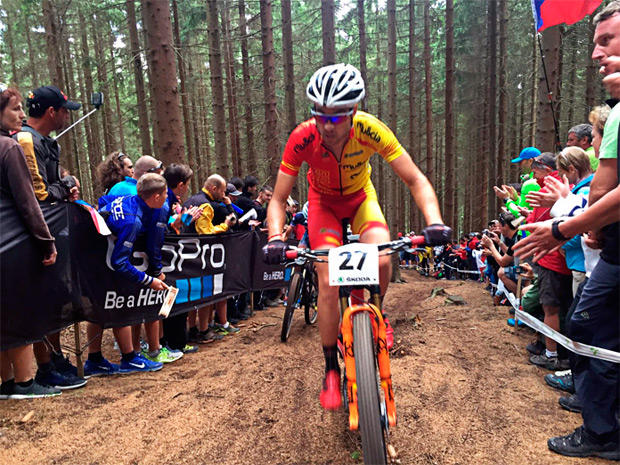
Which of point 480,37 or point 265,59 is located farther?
point 480,37

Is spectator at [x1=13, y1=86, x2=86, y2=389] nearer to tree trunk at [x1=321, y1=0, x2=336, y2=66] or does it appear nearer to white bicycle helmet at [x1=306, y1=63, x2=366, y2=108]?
white bicycle helmet at [x1=306, y1=63, x2=366, y2=108]

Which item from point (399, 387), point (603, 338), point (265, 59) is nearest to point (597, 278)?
point (603, 338)

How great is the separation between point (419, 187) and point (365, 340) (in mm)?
1312

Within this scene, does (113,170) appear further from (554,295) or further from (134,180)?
(554,295)

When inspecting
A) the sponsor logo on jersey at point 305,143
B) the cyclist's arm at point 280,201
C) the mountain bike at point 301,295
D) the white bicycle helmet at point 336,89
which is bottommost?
the mountain bike at point 301,295

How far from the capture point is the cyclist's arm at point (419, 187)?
2871 millimetres

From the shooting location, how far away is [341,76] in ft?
9.21

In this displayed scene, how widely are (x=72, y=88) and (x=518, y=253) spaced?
73.1 feet

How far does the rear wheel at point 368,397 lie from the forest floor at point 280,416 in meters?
0.71

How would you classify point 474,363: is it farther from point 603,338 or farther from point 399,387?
point 603,338

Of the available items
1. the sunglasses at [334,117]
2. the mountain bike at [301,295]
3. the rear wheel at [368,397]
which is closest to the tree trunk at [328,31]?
the mountain bike at [301,295]

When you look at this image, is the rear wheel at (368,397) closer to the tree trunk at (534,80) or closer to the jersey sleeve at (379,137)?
the jersey sleeve at (379,137)

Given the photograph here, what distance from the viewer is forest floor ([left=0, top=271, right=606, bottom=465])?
279 cm

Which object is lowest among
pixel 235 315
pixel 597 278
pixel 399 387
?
pixel 235 315
